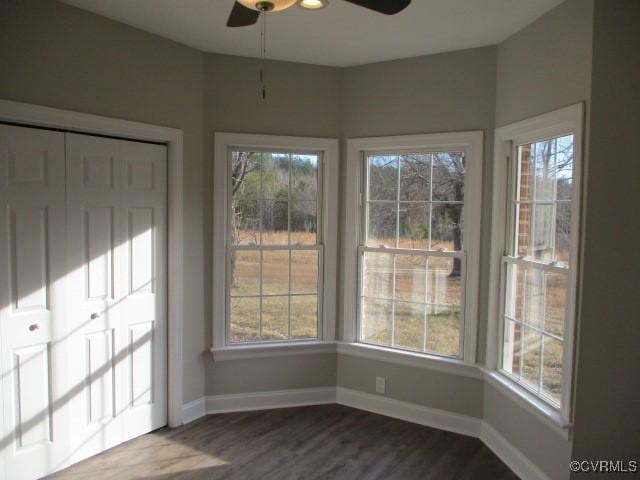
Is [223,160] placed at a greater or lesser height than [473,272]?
greater

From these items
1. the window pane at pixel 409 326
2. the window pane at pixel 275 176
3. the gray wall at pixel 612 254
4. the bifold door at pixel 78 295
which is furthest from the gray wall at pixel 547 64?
the bifold door at pixel 78 295

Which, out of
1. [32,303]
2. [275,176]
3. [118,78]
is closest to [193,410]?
A: [32,303]

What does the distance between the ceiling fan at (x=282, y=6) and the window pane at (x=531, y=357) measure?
6.92 feet

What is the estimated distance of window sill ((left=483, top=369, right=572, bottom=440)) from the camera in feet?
8.77

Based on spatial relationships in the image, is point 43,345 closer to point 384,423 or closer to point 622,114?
point 384,423

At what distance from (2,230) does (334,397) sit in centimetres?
269

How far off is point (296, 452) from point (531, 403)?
1.51m

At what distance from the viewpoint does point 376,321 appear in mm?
4074

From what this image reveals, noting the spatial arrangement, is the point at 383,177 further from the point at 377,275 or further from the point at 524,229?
the point at 524,229

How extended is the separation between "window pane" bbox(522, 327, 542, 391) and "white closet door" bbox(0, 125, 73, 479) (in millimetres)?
2815

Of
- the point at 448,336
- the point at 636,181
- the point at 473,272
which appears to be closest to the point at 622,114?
the point at 636,181

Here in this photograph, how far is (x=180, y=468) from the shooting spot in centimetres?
312

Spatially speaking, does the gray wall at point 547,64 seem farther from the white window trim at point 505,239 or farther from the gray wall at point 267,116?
the gray wall at point 267,116

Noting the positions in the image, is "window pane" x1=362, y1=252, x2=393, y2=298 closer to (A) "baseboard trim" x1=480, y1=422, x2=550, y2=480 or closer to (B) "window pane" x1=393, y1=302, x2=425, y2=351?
(B) "window pane" x1=393, y1=302, x2=425, y2=351
